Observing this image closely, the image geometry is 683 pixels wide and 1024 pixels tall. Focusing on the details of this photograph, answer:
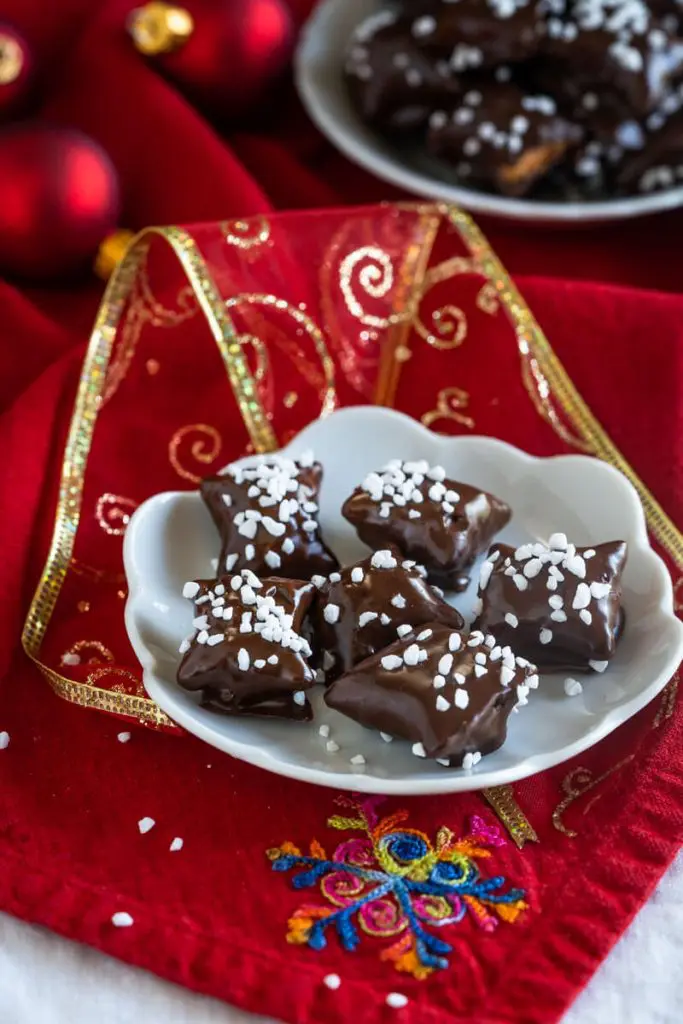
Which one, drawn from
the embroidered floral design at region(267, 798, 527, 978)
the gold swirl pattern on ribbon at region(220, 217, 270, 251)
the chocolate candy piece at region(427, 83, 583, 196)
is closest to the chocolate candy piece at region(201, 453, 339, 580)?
the embroidered floral design at region(267, 798, 527, 978)

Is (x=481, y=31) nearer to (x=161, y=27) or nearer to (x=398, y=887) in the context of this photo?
(x=161, y=27)

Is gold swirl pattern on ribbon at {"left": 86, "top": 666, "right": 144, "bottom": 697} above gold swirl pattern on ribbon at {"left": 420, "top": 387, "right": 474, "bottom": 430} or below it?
below

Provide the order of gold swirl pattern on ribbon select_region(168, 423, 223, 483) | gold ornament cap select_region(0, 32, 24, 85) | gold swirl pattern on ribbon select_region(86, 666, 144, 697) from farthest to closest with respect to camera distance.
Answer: gold ornament cap select_region(0, 32, 24, 85) → gold swirl pattern on ribbon select_region(168, 423, 223, 483) → gold swirl pattern on ribbon select_region(86, 666, 144, 697)

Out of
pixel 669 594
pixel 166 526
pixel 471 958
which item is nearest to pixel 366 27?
pixel 166 526

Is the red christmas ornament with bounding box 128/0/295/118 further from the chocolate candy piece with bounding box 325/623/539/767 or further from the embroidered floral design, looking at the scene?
the embroidered floral design

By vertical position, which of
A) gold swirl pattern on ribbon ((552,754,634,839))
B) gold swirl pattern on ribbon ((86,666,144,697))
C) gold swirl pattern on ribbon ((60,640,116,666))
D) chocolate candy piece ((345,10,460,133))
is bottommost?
gold swirl pattern on ribbon ((552,754,634,839))

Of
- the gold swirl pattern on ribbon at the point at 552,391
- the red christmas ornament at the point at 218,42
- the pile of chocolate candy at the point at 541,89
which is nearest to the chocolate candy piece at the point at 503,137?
the pile of chocolate candy at the point at 541,89

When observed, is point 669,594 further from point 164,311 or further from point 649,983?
point 164,311

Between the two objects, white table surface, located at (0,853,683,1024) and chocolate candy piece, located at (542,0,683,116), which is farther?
chocolate candy piece, located at (542,0,683,116)
